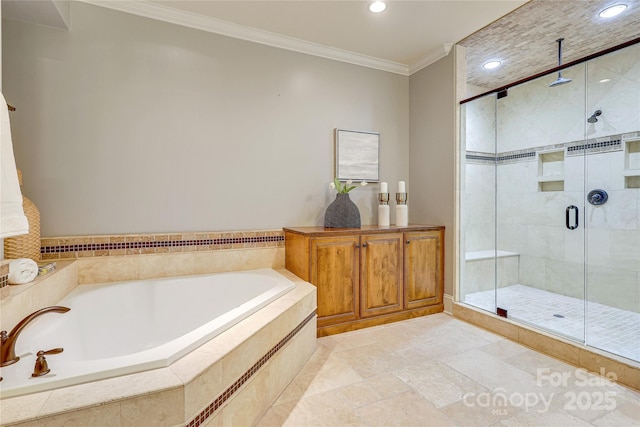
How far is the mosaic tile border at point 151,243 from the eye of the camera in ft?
6.96

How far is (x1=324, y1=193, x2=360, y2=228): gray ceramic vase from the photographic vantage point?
2754 millimetres

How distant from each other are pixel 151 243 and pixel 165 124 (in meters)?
0.94

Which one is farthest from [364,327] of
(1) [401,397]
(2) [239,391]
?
(2) [239,391]

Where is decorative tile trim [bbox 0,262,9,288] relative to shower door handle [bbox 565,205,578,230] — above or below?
below

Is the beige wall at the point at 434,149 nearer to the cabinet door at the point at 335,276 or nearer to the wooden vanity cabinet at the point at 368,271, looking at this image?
the wooden vanity cabinet at the point at 368,271

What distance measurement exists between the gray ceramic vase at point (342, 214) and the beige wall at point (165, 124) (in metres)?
0.22

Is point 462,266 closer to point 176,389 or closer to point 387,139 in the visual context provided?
point 387,139

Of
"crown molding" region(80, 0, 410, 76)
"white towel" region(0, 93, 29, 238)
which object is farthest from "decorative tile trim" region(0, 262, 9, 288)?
"crown molding" region(80, 0, 410, 76)

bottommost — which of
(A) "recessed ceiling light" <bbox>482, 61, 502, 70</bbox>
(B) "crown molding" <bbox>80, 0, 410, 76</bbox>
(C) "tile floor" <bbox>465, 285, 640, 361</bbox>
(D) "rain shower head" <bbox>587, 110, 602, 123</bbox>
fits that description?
(C) "tile floor" <bbox>465, 285, 640, 361</bbox>

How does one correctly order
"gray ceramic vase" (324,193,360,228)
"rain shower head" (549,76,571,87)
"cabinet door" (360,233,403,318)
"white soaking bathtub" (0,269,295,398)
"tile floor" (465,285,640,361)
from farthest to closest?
1. "gray ceramic vase" (324,193,360,228)
2. "cabinet door" (360,233,403,318)
3. "rain shower head" (549,76,571,87)
4. "tile floor" (465,285,640,361)
5. "white soaking bathtub" (0,269,295,398)

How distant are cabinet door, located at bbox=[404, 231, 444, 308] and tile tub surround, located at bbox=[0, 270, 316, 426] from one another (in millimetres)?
1449

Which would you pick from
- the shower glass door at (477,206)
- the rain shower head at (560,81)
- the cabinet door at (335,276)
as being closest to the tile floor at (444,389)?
the cabinet door at (335,276)

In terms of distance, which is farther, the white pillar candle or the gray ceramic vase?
the white pillar candle

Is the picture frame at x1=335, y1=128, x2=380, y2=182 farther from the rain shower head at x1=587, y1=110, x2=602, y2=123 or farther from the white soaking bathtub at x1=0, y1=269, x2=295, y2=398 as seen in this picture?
the rain shower head at x1=587, y1=110, x2=602, y2=123
